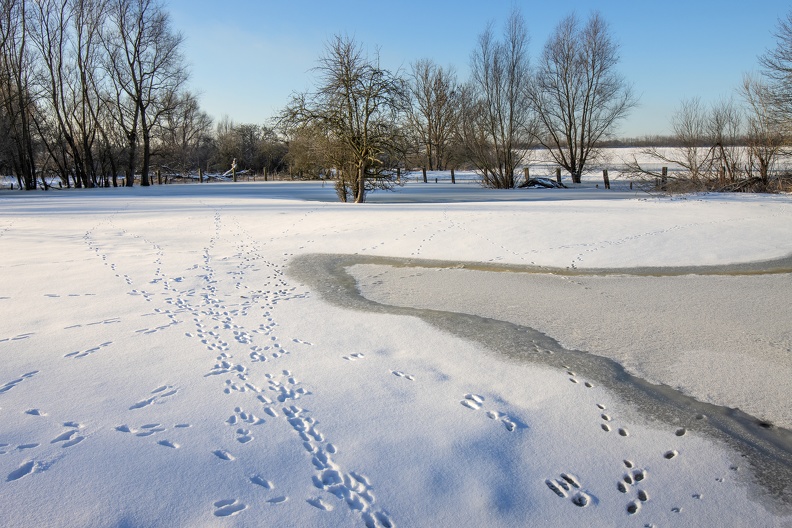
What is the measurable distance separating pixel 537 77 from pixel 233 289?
30.1 meters

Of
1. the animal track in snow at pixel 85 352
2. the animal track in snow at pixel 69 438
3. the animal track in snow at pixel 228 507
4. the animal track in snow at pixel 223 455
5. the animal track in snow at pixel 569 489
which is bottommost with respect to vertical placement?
the animal track in snow at pixel 569 489

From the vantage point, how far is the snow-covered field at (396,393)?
2.57 meters

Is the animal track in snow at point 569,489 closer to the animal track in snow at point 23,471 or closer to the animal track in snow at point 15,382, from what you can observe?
the animal track in snow at point 23,471

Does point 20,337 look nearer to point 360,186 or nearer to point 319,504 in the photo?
point 319,504

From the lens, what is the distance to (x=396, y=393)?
3.76 metres

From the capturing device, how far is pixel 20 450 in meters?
A: 2.90

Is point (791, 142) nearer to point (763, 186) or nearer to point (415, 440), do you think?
point (763, 186)

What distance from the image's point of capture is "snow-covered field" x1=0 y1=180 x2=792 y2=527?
2568mm

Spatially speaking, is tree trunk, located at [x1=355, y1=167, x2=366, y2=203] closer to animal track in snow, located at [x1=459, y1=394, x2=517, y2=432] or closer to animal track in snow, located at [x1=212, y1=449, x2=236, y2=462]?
animal track in snow, located at [x1=459, y1=394, x2=517, y2=432]

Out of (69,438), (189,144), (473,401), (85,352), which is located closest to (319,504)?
(473,401)

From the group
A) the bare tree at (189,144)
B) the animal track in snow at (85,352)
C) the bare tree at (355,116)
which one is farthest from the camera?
the bare tree at (189,144)

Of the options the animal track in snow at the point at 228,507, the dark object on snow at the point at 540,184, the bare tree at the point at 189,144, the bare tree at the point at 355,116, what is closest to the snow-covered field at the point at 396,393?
the animal track in snow at the point at 228,507

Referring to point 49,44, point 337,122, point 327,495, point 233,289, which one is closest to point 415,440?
point 327,495

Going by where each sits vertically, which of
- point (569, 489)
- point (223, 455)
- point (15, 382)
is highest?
point (15, 382)
